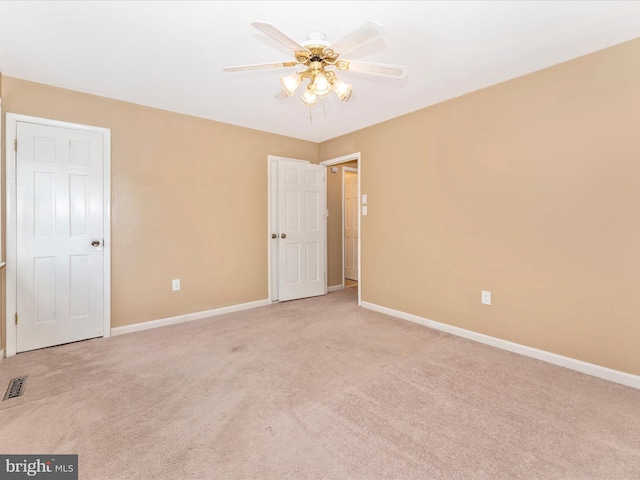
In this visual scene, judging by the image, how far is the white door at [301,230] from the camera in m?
4.46

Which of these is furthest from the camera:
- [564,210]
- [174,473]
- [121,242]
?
[121,242]

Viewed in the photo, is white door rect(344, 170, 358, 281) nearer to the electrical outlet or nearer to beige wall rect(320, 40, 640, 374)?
beige wall rect(320, 40, 640, 374)

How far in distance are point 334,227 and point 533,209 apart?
3.02 m

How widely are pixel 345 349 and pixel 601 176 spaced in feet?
8.05

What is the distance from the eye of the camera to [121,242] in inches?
127

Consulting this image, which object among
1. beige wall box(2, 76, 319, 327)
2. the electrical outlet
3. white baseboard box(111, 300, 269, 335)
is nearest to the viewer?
the electrical outlet

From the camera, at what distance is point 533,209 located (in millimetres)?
2625

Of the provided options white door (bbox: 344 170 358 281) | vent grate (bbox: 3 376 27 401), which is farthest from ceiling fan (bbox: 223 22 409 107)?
white door (bbox: 344 170 358 281)

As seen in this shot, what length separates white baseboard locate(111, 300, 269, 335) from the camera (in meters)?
3.25

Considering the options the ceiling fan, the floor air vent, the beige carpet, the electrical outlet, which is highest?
the ceiling fan

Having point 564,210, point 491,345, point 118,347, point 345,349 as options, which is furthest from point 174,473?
point 564,210

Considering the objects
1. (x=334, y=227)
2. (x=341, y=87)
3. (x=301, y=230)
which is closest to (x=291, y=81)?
(x=341, y=87)

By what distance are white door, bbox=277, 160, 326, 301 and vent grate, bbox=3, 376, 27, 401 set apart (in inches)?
108

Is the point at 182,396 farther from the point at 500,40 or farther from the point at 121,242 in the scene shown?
the point at 500,40
